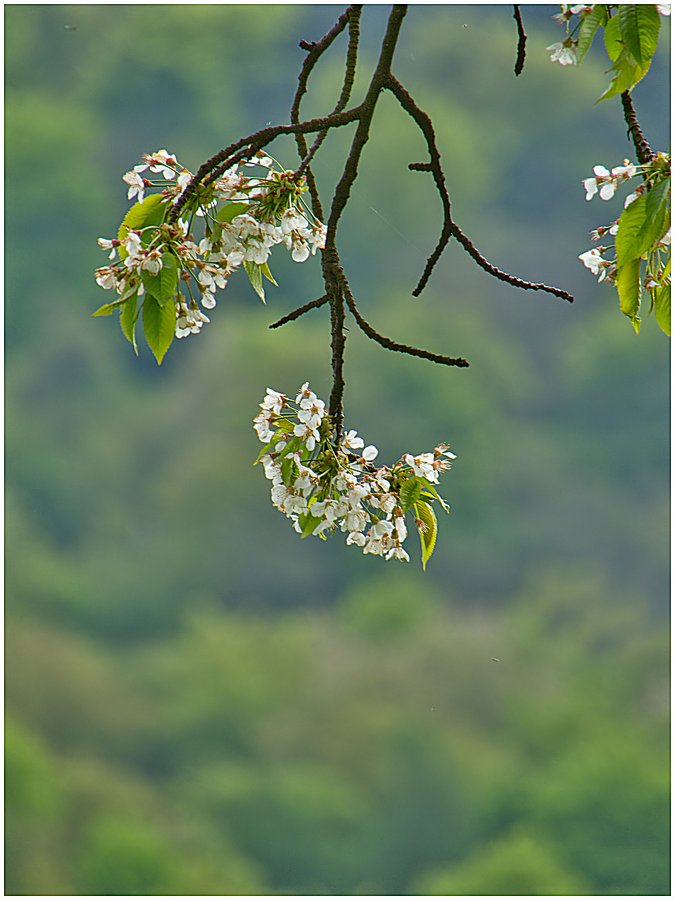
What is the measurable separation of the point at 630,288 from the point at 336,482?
0.81 ft

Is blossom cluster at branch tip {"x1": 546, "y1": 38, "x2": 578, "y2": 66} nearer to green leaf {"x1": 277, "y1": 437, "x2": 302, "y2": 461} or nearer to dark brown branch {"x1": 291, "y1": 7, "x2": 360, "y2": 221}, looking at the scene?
dark brown branch {"x1": 291, "y1": 7, "x2": 360, "y2": 221}

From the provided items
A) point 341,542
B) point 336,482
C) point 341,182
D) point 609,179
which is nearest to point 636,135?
point 609,179

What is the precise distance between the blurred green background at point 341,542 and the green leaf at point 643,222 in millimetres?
8925

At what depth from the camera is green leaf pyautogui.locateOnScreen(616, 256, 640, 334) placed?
78 cm

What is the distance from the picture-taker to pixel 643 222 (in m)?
0.71

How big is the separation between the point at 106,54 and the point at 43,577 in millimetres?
6813

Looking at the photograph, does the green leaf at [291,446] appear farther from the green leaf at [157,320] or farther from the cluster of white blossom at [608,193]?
the cluster of white blossom at [608,193]

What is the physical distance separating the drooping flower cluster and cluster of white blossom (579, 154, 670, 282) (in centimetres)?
20

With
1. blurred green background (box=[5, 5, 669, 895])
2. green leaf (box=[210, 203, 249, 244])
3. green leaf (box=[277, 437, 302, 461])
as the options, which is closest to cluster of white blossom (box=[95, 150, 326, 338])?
green leaf (box=[210, 203, 249, 244])

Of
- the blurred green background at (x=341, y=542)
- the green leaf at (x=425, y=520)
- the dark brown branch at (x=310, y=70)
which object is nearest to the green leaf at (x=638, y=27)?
the dark brown branch at (x=310, y=70)

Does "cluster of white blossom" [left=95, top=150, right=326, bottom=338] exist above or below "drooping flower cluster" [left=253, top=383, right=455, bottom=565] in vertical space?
above

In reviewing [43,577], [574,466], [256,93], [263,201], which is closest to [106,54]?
[256,93]

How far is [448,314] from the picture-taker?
1284 centimetres

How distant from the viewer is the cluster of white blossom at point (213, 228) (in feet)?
2.41
